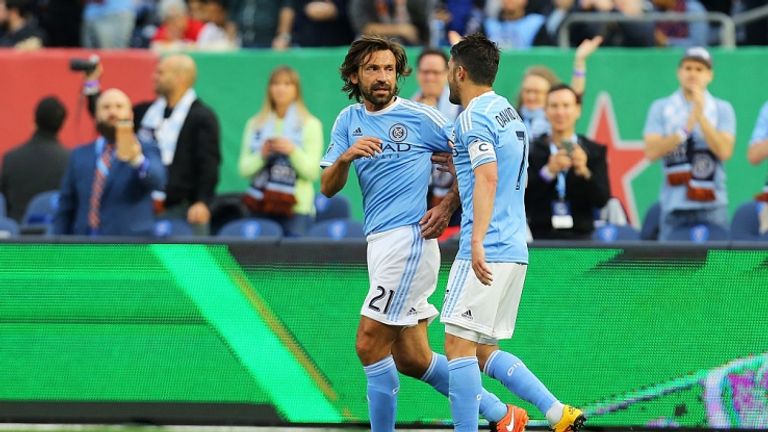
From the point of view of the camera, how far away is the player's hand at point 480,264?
24.0ft

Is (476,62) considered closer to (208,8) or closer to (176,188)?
(176,188)

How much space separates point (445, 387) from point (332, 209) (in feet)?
13.6

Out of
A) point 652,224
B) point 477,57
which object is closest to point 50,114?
point 652,224

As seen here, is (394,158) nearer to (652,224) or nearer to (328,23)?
(652,224)

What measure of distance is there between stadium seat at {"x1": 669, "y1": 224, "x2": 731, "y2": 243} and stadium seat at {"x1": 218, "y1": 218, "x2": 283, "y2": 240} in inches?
115

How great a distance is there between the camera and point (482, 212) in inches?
289

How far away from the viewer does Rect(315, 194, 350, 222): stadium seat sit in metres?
12.1

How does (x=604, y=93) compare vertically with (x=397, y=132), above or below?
above

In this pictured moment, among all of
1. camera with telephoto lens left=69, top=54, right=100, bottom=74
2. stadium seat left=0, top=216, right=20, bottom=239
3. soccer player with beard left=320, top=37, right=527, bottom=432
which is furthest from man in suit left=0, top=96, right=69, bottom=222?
soccer player with beard left=320, top=37, right=527, bottom=432

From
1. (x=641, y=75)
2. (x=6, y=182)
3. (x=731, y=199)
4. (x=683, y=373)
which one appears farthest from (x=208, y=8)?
(x=683, y=373)

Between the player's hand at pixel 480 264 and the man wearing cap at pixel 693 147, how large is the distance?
4322 millimetres

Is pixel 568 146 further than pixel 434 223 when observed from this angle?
Yes

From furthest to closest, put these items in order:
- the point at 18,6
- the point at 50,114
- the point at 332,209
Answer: the point at 18,6, the point at 50,114, the point at 332,209

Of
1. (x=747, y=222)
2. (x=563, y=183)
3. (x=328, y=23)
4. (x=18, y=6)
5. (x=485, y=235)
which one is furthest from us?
(x=18, y=6)
